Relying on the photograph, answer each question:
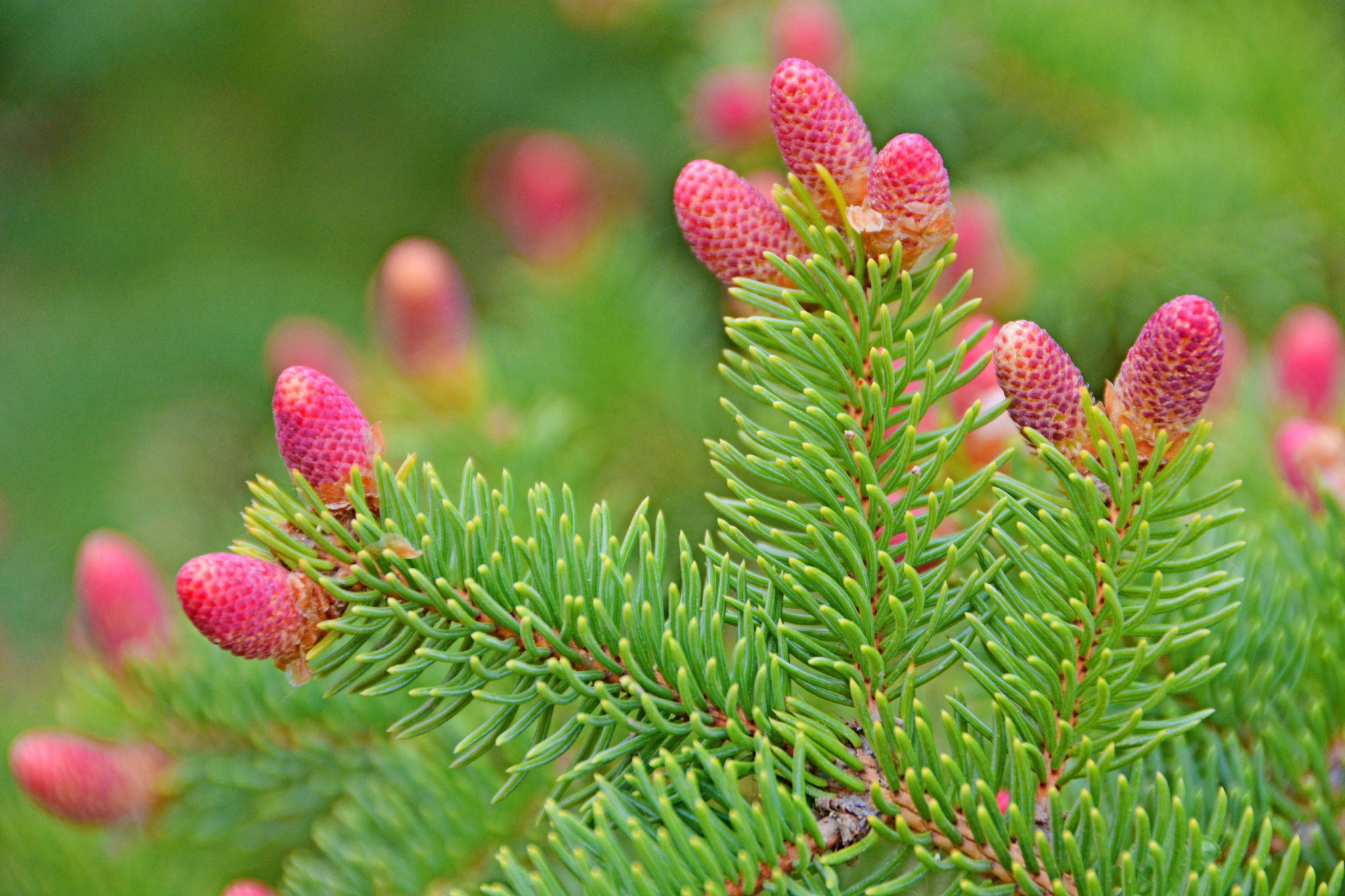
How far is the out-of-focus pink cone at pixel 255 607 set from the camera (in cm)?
38

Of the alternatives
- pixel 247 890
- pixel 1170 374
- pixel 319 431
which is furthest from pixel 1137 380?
pixel 247 890

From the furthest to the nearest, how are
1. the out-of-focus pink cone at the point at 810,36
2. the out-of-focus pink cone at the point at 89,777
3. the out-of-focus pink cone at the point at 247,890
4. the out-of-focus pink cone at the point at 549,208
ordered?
the out-of-focus pink cone at the point at 549,208 → the out-of-focus pink cone at the point at 810,36 → the out-of-focus pink cone at the point at 89,777 → the out-of-focus pink cone at the point at 247,890

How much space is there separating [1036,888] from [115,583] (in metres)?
0.63

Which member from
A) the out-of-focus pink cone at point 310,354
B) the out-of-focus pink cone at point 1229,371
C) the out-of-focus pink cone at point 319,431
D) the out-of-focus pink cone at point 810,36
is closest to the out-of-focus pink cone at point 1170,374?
the out-of-focus pink cone at point 319,431

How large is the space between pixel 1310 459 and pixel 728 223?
505mm

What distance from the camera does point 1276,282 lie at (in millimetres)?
1045

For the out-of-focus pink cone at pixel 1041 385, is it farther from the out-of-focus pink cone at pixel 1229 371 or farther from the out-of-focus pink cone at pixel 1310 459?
the out-of-focus pink cone at pixel 1229 371

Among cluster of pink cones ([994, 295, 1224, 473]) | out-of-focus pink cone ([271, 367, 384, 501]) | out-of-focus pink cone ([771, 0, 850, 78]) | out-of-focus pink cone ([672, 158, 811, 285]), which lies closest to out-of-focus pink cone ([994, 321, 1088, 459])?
cluster of pink cones ([994, 295, 1224, 473])

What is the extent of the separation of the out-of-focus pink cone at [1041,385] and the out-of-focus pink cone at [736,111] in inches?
28.7

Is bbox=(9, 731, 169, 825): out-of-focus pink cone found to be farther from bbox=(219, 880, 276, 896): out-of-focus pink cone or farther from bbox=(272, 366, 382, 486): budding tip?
bbox=(272, 366, 382, 486): budding tip

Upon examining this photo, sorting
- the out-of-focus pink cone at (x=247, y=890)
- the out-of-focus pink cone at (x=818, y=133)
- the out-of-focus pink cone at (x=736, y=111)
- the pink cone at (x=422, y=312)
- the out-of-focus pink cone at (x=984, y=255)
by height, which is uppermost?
the out-of-focus pink cone at (x=736, y=111)

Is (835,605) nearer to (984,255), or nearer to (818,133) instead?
(818,133)

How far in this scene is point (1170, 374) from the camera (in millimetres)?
388

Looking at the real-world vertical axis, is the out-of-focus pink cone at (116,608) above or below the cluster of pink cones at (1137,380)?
above
